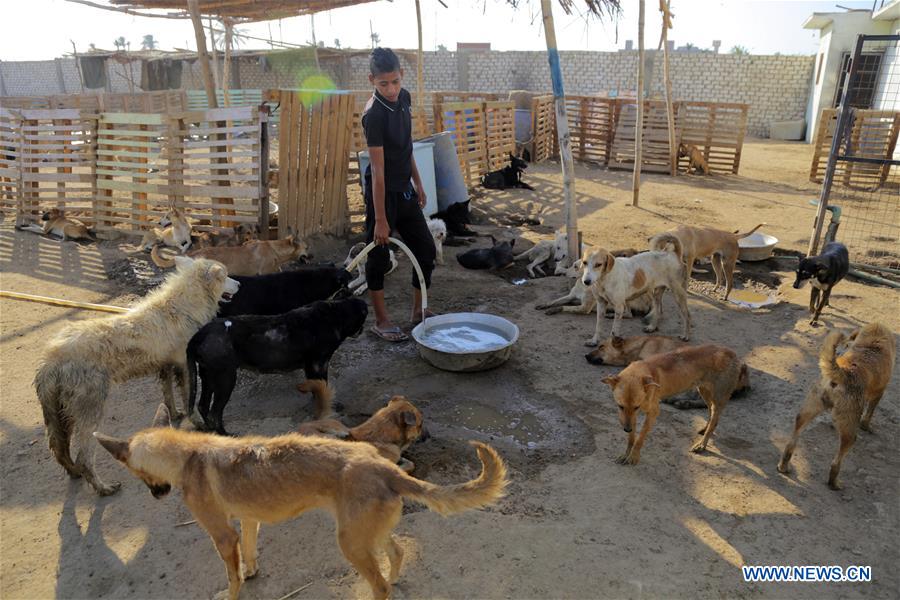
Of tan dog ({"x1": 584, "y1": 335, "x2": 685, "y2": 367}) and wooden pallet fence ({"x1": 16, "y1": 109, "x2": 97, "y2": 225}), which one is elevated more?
wooden pallet fence ({"x1": 16, "y1": 109, "x2": 97, "y2": 225})

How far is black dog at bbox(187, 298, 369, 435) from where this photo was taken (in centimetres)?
423

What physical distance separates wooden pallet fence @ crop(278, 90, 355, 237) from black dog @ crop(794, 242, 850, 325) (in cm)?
676

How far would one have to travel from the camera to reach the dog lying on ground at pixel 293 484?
2.52 meters

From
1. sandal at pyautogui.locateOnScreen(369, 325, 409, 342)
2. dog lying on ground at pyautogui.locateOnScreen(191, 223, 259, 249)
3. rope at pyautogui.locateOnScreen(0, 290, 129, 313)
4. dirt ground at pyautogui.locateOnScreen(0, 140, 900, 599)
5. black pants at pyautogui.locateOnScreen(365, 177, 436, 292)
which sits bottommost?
dirt ground at pyautogui.locateOnScreen(0, 140, 900, 599)

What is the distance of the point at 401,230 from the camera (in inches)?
234

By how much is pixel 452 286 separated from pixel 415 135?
17.2 feet

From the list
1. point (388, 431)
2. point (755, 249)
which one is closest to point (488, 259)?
point (755, 249)

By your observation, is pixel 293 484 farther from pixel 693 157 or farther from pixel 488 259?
pixel 693 157

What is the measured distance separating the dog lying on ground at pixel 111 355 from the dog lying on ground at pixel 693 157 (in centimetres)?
1590

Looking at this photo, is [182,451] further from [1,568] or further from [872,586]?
[872,586]

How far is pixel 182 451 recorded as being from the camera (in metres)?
2.80

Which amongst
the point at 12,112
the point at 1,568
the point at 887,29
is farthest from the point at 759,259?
the point at 887,29

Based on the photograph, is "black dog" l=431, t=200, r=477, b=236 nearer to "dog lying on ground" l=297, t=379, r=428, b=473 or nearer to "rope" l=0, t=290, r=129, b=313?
"rope" l=0, t=290, r=129, b=313

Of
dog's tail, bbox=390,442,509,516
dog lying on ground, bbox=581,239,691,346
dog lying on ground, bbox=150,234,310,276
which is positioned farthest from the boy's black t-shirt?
dog's tail, bbox=390,442,509,516
